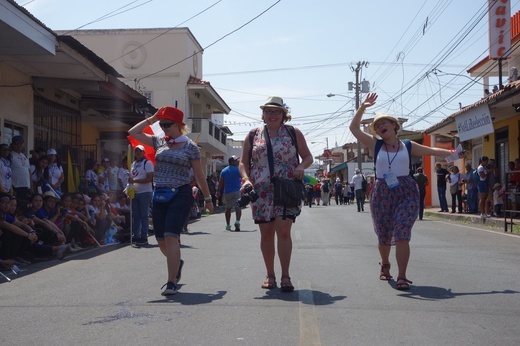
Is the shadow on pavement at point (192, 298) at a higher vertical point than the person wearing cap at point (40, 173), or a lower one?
lower

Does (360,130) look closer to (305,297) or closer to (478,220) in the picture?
(305,297)

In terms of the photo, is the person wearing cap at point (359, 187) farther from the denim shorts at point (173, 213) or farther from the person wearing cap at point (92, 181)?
the denim shorts at point (173, 213)

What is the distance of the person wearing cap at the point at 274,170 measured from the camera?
6.52 meters

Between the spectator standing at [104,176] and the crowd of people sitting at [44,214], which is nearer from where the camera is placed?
the crowd of people sitting at [44,214]

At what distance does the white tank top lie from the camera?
6848 millimetres

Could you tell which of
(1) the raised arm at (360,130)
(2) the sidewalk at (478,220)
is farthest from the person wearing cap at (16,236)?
(2) the sidewalk at (478,220)

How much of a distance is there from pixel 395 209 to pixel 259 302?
1.83 metres

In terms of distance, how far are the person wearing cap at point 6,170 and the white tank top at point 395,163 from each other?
23.4 feet

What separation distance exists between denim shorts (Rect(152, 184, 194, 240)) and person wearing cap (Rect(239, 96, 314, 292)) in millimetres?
655

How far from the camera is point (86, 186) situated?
1628 cm

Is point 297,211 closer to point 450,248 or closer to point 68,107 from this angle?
point 450,248

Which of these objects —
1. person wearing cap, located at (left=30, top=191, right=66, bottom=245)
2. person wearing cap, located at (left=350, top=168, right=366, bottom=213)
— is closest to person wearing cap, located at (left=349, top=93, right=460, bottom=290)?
person wearing cap, located at (left=30, top=191, right=66, bottom=245)

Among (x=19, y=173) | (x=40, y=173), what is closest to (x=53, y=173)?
(x=40, y=173)

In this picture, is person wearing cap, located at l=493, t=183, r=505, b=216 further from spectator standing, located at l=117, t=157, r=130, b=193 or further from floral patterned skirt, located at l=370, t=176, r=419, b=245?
floral patterned skirt, located at l=370, t=176, r=419, b=245
